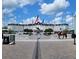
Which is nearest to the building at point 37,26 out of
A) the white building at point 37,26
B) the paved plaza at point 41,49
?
the white building at point 37,26

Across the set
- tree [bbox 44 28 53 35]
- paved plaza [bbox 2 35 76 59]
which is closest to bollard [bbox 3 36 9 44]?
paved plaza [bbox 2 35 76 59]

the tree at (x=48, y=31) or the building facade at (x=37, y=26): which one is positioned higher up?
the building facade at (x=37, y=26)

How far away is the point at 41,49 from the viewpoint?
116 inches

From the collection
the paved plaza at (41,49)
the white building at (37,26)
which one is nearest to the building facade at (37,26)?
the white building at (37,26)

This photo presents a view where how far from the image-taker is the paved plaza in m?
2.93

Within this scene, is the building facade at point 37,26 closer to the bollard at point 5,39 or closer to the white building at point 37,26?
the white building at point 37,26

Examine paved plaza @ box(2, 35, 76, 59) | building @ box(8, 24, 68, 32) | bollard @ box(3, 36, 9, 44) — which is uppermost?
building @ box(8, 24, 68, 32)

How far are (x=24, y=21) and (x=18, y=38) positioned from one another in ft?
1.03

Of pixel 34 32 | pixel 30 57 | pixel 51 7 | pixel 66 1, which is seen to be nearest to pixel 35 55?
pixel 30 57

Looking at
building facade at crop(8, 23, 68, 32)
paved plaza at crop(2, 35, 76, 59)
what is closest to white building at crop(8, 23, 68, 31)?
building facade at crop(8, 23, 68, 32)

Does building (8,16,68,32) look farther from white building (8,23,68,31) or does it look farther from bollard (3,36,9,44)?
bollard (3,36,9,44)

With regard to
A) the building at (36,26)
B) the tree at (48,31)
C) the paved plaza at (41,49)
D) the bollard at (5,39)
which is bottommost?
the paved plaza at (41,49)

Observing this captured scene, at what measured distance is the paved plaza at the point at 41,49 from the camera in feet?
9.62

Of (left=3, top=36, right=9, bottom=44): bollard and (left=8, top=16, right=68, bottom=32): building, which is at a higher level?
(left=8, top=16, right=68, bottom=32): building
